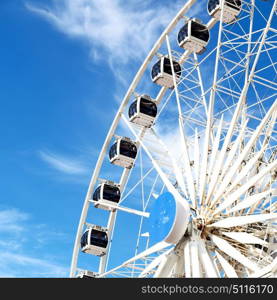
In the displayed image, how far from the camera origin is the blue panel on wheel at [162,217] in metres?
15.3

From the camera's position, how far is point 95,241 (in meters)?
20.7

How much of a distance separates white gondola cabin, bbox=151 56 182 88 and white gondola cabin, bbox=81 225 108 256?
547 cm

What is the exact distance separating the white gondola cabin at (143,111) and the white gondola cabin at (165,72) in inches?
29.1

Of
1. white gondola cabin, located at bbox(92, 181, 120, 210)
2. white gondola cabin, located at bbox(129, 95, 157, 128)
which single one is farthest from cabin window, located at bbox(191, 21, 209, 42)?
white gondola cabin, located at bbox(92, 181, 120, 210)

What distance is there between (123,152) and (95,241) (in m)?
3.16

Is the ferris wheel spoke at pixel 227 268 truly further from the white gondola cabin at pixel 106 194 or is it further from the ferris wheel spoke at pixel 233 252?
the white gondola cabin at pixel 106 194

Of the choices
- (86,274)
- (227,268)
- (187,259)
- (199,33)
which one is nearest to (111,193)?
(86,274)

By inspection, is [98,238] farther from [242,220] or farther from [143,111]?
[242,220]

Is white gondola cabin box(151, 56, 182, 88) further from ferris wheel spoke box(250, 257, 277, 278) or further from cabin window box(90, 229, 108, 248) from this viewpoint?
ferris wheel spoke box(250, 257, 277, 278)

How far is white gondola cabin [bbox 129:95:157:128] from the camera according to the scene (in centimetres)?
2041
